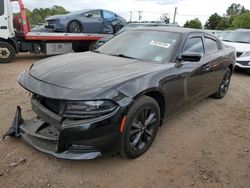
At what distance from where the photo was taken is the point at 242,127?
4160mm

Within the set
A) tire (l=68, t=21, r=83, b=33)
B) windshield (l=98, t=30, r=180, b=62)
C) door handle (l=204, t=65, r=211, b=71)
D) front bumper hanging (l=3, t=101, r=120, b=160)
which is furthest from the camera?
tire (l=68, t=21, r=83, b=33)

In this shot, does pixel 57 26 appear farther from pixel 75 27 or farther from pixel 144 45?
pixel 144 45

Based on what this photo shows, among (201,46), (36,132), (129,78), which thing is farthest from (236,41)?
(36,132)

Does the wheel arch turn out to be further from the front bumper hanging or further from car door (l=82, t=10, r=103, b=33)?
car door (l=82, t=10, r=103, b=33)

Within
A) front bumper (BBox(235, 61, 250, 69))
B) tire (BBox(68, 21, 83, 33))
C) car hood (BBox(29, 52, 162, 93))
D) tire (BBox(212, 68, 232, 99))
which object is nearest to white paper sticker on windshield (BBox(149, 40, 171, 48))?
car hood (BBox(29, 52, 162, 93))

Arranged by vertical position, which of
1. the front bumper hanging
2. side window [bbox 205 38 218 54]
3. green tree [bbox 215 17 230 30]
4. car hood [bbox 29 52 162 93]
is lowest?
green tree [bbox 215 17 230 30]

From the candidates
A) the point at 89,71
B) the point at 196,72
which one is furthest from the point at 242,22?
the point at 89,71

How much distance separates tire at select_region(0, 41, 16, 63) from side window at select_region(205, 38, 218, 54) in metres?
7.27

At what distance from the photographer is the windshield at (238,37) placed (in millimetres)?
9793

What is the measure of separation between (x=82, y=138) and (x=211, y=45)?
337 centimetres

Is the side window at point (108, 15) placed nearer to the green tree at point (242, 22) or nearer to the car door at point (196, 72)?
the car door at point (196, 72)

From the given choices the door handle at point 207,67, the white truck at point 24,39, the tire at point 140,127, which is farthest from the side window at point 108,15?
the tire at point 140,127

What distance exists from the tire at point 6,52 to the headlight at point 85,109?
766 centimetres

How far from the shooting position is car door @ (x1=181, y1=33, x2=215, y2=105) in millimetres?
3704
